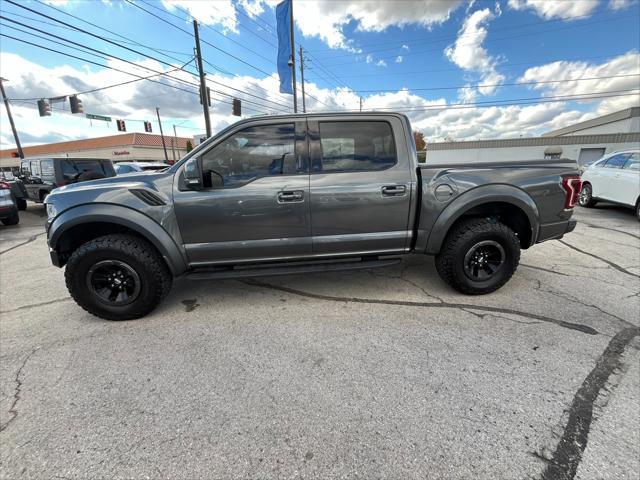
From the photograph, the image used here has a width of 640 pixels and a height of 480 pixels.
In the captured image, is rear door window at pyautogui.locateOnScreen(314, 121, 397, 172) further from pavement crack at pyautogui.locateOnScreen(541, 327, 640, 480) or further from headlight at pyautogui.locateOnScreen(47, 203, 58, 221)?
headlight at pyautogui.locateOnScreen(47, 203, 58, 221)

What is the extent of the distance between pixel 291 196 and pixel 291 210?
14 cm

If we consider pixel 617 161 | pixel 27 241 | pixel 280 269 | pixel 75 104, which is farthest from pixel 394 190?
pixel 75 104

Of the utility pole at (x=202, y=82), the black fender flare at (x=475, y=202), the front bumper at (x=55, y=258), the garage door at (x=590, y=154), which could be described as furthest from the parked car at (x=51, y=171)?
the garage door at (x=590, y=154)

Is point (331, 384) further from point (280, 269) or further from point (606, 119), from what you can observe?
point (606, 119)

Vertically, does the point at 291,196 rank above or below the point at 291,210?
above

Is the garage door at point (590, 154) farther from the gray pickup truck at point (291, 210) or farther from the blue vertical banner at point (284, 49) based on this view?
the gray pickup truck at point (291, 210)

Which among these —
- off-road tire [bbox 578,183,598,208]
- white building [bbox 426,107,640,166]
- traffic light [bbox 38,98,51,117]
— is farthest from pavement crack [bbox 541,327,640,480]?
traffic light [bbox 38,98,51,117]

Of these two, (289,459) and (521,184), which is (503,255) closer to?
(521,184)

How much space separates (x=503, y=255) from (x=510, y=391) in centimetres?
176

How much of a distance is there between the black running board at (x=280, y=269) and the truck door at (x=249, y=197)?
0.44 feet

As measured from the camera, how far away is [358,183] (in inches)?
124

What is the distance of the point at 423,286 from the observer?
3.86 metres

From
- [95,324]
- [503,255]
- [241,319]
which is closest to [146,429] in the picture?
[241,319]

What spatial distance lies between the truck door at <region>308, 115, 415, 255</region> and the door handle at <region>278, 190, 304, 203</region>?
4.9 inches
